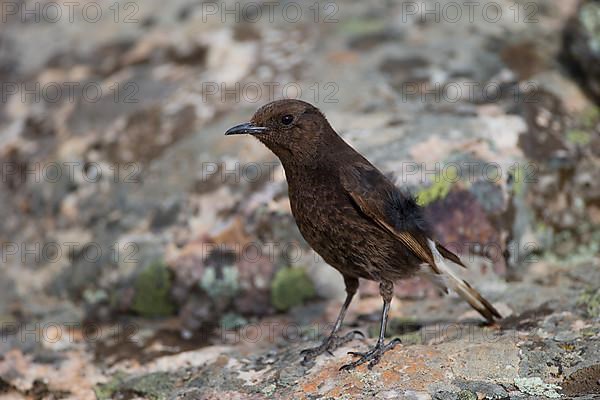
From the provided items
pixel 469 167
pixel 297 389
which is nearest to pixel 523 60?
pixel 469 167

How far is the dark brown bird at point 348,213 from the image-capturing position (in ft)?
15.8

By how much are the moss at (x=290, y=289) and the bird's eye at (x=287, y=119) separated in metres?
1.29

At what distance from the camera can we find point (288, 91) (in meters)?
7.16

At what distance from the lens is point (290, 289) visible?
230 inches

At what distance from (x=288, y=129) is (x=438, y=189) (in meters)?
1.38

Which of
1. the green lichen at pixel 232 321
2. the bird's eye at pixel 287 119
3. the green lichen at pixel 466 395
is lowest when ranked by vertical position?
the green lichen at pixel 466 395

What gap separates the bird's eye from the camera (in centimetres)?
510

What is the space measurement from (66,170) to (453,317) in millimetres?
3772

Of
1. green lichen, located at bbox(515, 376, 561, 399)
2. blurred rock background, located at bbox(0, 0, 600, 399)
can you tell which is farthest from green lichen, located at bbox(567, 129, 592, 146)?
green lichen, located at bbox(515, 376, 561, 399)

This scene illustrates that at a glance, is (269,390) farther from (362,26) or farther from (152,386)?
(362,26)

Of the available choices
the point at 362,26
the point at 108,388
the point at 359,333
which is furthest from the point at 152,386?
the point at 362,26

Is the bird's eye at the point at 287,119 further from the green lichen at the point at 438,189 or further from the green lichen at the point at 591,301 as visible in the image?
the green lichen at the point at 591,301

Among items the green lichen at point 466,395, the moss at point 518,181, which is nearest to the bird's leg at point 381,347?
the green lichen at point 466,395

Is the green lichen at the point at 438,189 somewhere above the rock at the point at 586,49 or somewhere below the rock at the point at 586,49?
below
